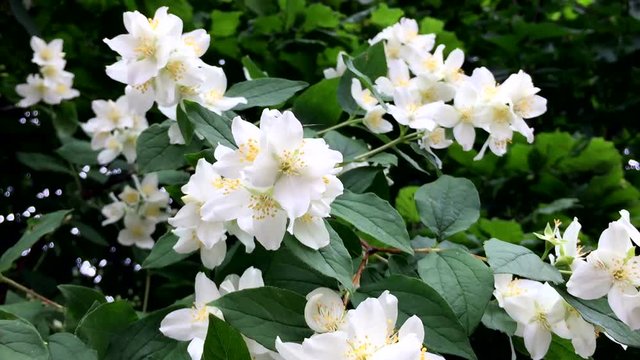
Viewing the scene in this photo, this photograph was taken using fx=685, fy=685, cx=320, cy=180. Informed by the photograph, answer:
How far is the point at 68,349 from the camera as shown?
909mm

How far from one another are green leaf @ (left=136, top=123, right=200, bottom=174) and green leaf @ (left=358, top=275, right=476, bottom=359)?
40 centimetres

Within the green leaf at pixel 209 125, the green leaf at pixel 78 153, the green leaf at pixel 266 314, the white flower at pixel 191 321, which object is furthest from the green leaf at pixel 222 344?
the green leaf at pixel 78 153

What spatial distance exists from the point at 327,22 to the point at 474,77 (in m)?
0.70

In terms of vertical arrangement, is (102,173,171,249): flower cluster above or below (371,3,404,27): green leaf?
below

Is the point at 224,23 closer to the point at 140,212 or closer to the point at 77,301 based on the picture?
the point at 140,212

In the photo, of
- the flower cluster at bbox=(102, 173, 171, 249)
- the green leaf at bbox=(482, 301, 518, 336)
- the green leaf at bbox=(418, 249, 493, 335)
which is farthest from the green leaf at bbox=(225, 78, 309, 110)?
the flower cluster at bbox=(102, 173, 171, 249)

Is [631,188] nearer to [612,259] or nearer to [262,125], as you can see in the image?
[612,259]

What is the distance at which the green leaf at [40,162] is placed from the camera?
5.84 ft

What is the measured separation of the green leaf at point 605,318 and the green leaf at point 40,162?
1363mm

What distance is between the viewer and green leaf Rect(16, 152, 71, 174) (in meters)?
1.78

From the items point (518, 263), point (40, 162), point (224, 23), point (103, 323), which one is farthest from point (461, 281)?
point (40, 162)

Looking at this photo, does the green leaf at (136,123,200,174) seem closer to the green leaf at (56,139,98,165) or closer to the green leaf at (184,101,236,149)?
the green leaf at (184,101,236,149)

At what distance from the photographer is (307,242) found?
32.0 inches

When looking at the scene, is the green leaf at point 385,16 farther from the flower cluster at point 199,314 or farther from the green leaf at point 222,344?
the green leaf at point 222,344
